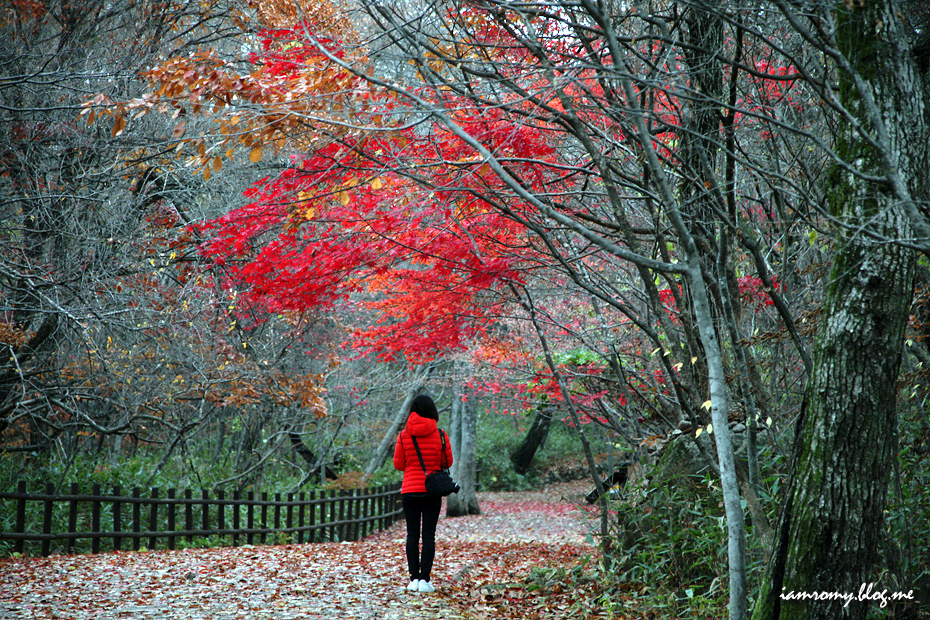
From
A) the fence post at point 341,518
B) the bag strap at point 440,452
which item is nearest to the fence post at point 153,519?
the fence post at point 341,518

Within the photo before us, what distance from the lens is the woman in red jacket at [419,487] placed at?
17.9ft

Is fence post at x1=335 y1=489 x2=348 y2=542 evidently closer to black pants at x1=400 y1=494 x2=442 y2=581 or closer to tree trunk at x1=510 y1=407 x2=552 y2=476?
black pants at x1=400 y1=494 x2=442 y2=581

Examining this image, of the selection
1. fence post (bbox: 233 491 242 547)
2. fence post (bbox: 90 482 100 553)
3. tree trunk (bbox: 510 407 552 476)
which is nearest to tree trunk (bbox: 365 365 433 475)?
fence post (bbox: 233 491 242 547)

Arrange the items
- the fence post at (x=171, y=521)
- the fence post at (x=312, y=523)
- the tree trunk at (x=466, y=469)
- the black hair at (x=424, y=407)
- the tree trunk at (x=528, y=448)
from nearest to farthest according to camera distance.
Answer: the black hair at (x=424, y=407), the fence post at (x=171, y=521), the fence post at (x=312, y=523), the tree trunk at (x=466, y=469), the tree trunk at (x=528, y=448)

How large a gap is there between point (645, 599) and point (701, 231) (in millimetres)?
2743

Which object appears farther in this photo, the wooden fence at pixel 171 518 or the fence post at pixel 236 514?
the fence post at pixel 236 514

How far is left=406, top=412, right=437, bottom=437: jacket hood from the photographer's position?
18.0ft

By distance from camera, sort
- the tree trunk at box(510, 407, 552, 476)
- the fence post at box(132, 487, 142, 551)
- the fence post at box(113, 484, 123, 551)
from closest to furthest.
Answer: the fence post at box(113, 484, 123, 551), the fence post at box(132, 487, 142, 551), the tree trunk at box(510, 407, 552, 476)

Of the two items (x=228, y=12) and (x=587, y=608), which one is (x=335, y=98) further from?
(x=228, y=12)

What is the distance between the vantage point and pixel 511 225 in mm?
6578

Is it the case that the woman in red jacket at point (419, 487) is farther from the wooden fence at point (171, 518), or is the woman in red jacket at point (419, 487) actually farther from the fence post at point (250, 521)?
the fence post at point (250, 521)

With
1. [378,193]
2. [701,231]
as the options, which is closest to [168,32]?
[378,193]

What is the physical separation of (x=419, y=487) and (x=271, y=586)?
65.0 inches

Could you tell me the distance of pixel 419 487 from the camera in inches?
214
